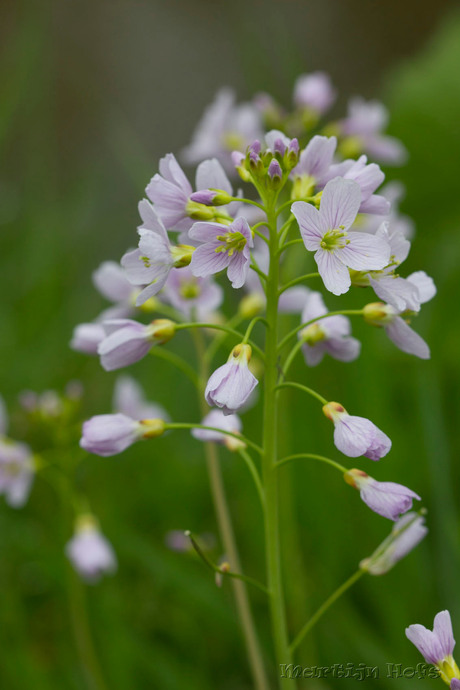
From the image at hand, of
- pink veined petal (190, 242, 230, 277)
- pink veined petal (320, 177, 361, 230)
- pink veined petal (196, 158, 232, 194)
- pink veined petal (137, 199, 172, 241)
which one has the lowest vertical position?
pink veined petal (190, 242, 230, 277)

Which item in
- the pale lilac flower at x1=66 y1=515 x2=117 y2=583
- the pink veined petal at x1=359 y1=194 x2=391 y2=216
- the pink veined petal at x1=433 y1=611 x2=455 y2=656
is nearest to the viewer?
the pink veined petal at x1=433 y1=611 x2=455 y2=656

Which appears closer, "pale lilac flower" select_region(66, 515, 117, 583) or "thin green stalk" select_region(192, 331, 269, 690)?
"thin green stalk" select_region(192, 331, 269, 690)

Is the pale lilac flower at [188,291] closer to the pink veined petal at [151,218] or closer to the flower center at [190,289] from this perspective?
the flower center at [190,289]

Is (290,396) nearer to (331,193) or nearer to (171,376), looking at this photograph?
(171,376)

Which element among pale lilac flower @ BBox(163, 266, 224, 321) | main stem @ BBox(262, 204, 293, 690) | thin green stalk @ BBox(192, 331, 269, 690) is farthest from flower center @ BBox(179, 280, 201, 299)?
main stem @ BBox(262, 204, 293, 690)

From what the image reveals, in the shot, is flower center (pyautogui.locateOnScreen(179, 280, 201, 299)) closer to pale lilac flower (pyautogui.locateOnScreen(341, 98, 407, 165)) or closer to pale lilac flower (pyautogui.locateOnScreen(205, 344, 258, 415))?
pale lilac flower (pyautogui.locateOnScreen(205, 344, 258, 415))

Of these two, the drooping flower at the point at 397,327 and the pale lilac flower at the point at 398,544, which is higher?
the drooping flower at the point at 397,327

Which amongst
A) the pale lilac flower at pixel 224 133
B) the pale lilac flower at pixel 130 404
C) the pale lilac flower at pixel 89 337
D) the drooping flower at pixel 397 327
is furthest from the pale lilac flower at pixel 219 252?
the pale lilac flower at pixel 224 133
